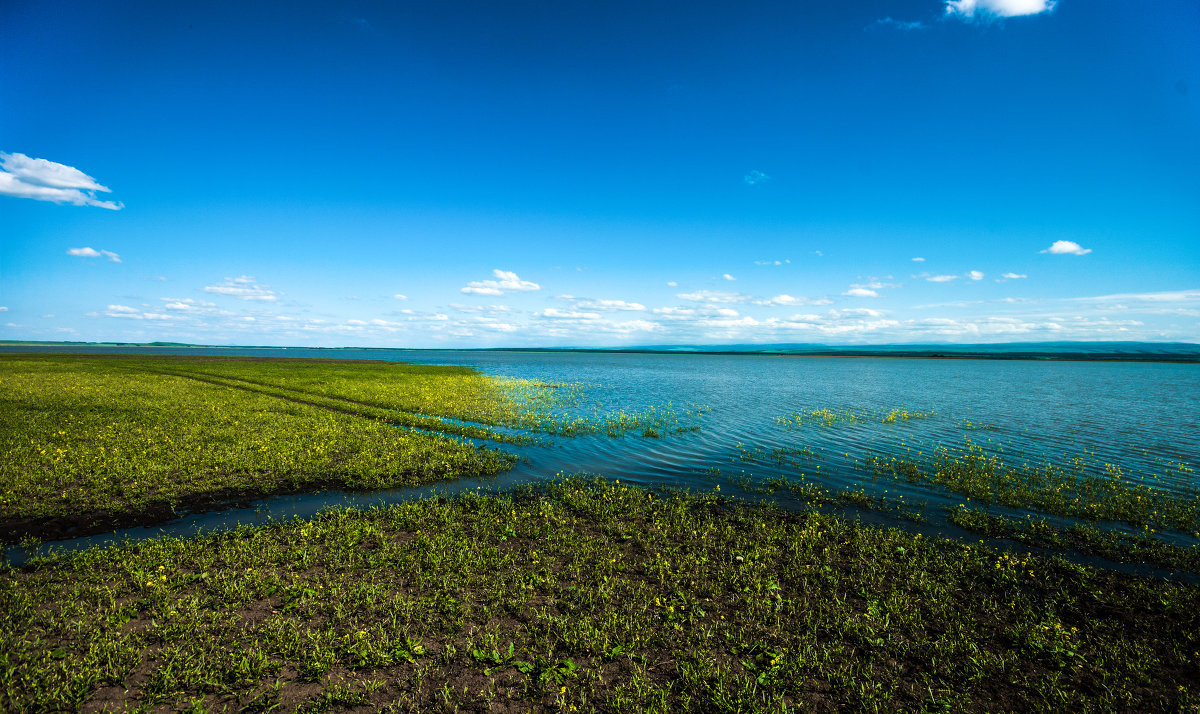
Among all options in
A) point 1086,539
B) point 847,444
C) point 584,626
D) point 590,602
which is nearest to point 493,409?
point 847,444

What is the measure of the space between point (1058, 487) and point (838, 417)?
62.2ft

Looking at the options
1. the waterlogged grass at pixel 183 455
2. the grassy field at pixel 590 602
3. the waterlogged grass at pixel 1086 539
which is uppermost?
the waterlogged grass at pixel 183 455

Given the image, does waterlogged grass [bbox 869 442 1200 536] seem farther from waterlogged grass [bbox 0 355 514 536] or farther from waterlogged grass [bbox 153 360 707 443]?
waterlogged grass [bbox 0 355 514 536]

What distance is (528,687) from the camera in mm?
7891

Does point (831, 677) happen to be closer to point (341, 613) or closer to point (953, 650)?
point (953, 650)

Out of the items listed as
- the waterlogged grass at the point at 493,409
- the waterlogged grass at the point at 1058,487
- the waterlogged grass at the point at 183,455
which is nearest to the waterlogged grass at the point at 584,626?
the waterlogged grass at the point at 183,455

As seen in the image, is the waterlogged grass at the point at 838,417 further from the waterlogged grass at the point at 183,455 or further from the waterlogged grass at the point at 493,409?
the waterlogged grass at the point at 183,455

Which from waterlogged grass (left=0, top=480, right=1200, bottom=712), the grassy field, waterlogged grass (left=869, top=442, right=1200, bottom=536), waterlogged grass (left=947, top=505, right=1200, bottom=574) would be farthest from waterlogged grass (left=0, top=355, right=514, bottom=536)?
waterlogged grass (left=869, top=442, right=1200, bottom=536)

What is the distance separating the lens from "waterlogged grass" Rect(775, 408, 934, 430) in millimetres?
35597

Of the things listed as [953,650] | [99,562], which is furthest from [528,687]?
[99,562]

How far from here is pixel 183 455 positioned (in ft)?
71.7

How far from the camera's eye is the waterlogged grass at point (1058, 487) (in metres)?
16.7

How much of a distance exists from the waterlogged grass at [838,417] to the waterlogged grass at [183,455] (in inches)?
901

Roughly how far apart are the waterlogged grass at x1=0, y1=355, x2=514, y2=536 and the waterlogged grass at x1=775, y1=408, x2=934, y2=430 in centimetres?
2288
